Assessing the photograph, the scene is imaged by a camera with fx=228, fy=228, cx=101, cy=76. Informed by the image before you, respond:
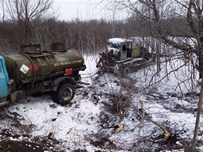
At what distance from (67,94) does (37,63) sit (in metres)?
1.70

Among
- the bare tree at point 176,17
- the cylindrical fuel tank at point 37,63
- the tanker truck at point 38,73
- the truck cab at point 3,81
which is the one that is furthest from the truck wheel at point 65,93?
the bare tree at point 176,17

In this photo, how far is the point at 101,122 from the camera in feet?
24.2

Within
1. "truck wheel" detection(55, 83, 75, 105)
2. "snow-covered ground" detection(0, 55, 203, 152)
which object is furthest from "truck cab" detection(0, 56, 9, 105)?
"truck wheel" detection(55, 83, 75, 105)

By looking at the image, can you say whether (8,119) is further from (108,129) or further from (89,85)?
(89,85)

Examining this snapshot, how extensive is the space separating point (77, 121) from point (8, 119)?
2.08 metres

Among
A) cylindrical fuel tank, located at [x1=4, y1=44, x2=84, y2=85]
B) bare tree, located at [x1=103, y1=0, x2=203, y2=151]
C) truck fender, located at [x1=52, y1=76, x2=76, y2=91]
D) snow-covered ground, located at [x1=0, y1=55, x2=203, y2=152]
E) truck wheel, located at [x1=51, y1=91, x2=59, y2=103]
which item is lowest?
snow-covered ground, located at [x1=0, y1=55, x2=203, y2=152]

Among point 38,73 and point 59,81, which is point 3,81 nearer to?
point 38,73

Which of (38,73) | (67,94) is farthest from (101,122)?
(38,73)

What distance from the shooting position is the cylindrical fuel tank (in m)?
6.74

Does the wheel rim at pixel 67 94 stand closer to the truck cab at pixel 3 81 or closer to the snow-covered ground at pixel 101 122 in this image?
the snow-covered ground at pixel 101 122

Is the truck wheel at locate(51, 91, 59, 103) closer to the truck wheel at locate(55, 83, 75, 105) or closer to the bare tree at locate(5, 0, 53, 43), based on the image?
the truck wheel at locate(55, 83, 75, 105)

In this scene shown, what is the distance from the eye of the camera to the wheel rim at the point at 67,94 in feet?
26.8

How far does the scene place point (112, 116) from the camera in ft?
24.7

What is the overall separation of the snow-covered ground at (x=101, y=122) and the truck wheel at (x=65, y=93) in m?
0.21
